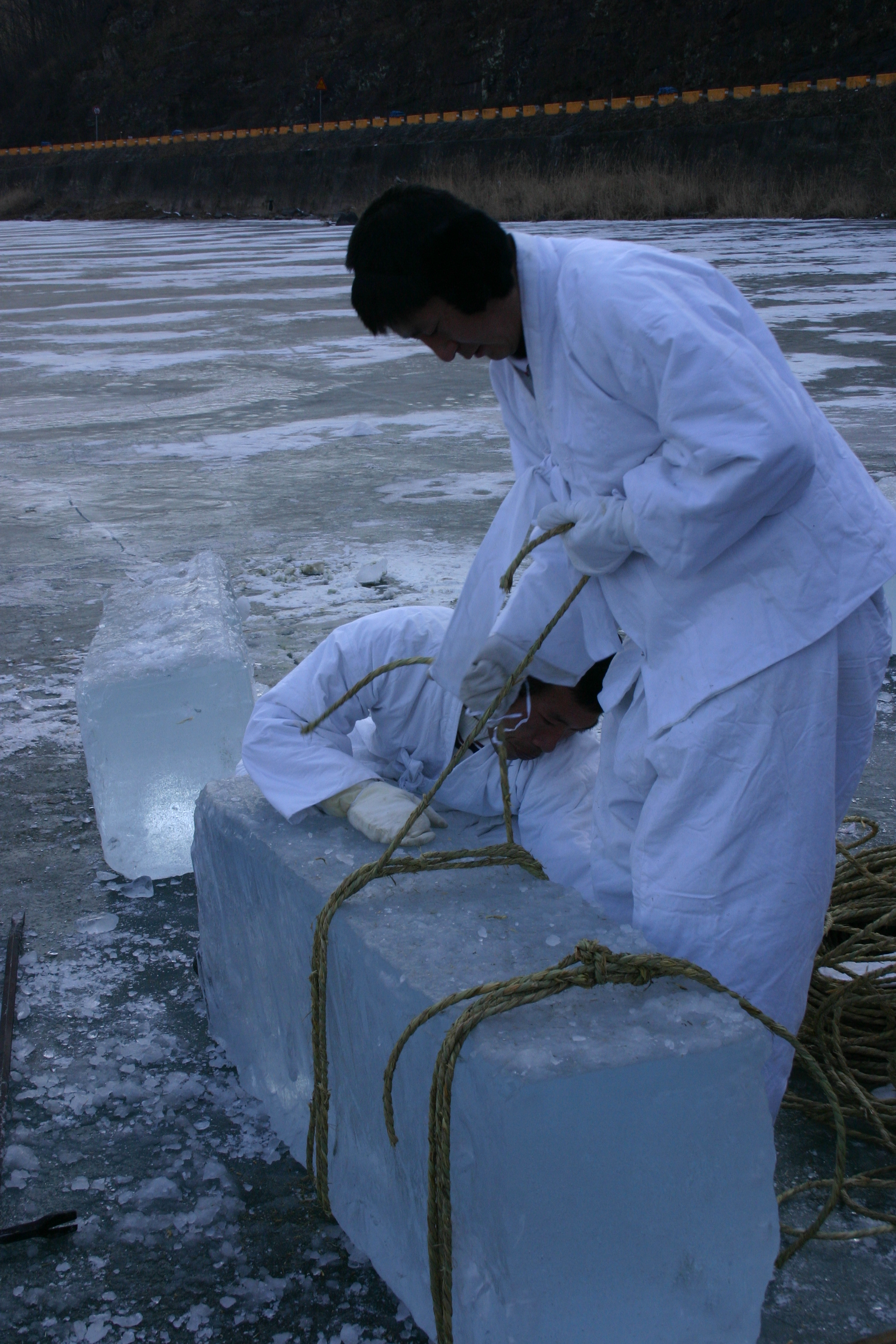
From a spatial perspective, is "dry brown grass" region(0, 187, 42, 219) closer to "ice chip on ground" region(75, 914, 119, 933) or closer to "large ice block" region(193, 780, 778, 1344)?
"ice chip on ground" region(75, 914, 119, 933)

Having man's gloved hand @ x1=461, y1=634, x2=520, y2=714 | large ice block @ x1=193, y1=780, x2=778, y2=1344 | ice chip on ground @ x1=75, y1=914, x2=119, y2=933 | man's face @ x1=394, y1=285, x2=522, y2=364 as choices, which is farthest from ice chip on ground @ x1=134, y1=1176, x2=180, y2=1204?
man's face @ x1=394, y1=285, x2=522, y2=364

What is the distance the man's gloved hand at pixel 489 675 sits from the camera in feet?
7.34

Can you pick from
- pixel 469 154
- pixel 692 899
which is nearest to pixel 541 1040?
pixel 692 899

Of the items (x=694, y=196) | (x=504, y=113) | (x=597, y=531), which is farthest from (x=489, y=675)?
(x=504, y=113)

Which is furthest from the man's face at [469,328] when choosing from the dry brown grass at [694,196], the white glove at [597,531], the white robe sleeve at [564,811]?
the dry brown grass at [694,196]

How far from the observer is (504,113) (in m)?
35.0

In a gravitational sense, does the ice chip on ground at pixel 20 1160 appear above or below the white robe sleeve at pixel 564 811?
below

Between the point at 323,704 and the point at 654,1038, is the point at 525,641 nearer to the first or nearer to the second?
the point at 323,704

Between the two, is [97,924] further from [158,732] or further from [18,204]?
[18,204]

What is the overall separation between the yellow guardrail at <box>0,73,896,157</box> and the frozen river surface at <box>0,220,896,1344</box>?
1613cm

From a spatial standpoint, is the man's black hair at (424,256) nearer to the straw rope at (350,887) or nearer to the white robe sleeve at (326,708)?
the straw rope at (350,887)

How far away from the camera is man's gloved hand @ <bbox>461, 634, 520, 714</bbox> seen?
2.24 metres

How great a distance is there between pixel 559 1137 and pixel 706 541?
89 centimetres

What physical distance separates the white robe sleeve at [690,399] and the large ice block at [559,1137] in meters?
0.61
